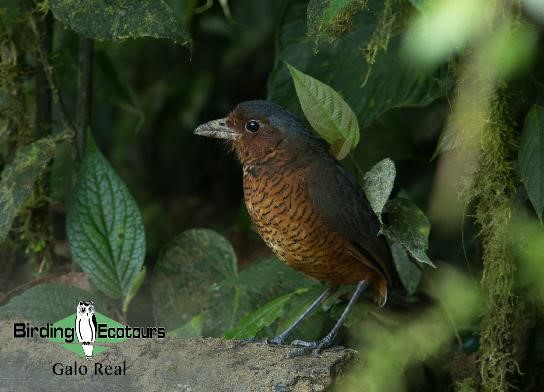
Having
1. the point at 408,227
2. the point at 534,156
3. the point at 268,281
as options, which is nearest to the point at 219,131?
the point at 268,281

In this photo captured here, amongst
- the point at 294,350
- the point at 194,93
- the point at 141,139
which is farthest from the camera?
the point at 141,139

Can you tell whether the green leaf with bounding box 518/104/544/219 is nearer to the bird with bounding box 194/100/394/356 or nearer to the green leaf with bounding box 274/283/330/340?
the bird with bounding box 194/100/394/356

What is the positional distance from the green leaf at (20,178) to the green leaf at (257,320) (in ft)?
2.91

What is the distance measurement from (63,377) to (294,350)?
2.36 feet

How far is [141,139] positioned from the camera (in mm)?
6090

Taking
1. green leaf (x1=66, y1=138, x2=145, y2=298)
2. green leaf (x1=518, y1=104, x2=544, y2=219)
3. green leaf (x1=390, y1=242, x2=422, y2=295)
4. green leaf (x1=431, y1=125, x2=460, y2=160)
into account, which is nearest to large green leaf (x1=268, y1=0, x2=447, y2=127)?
green leaf (x1=431, y1=125, x2=460, y2=160)

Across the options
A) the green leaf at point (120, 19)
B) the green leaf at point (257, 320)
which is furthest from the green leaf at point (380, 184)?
the green leaf at point (120, 19)

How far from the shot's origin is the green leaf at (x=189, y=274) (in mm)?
3762

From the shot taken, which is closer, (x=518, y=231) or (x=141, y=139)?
(x=518, y=231)

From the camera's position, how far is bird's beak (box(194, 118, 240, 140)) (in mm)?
3383

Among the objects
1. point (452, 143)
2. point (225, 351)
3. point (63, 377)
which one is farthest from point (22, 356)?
point (452, 143)

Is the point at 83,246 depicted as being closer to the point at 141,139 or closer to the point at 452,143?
the point at 452,143

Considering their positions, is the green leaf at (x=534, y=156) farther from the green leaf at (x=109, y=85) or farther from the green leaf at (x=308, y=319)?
the green leaf at (x=109, y=85)

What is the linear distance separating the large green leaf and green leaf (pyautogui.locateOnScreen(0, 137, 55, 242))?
91 cm
